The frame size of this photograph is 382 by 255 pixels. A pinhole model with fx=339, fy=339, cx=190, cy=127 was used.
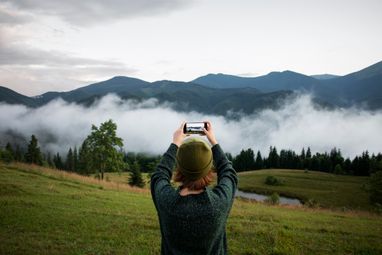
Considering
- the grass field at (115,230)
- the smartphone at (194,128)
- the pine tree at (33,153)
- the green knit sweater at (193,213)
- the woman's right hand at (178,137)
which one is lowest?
the pine tree at (33,153)

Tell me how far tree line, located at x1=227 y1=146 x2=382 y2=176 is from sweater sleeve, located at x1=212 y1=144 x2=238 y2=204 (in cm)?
14352

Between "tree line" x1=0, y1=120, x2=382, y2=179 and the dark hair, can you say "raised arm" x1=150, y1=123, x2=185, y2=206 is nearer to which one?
the dark hair

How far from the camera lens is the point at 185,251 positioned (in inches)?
141

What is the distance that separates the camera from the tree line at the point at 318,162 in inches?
5586

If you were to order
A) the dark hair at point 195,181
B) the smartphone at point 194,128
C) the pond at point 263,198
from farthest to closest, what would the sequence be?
the pond at point 263,198
the smartphone at point 194,128
the dark hair at point 195,181

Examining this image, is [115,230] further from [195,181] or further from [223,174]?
[195,181]

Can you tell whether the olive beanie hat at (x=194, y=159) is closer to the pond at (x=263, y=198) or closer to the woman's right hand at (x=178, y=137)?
the woman's right hand at (x=178, y=137)

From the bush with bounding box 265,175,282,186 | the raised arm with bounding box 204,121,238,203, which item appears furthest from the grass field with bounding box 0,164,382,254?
the bush with bounding box 265,175,282,186

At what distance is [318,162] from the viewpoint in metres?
158

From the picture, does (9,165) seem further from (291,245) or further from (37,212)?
(291,245)

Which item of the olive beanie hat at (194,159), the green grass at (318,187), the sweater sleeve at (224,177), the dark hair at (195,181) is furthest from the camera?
the green grass at (318,187)

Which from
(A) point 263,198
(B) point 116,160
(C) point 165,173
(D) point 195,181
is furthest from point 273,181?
(D) point 195,181

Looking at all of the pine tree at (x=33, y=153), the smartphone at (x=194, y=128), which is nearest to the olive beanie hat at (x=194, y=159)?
the smartphone at (x=194, y=128)

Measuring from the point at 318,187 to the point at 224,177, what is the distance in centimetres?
12315
